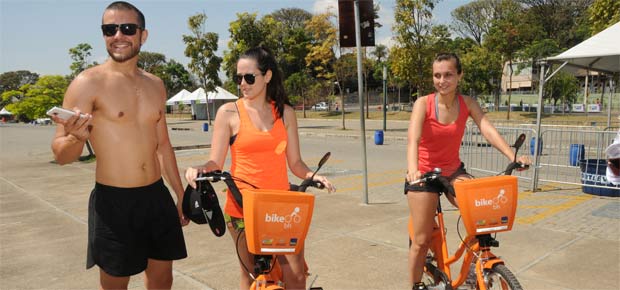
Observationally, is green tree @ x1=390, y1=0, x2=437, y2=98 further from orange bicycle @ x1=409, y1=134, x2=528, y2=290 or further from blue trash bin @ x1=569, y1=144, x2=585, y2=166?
orange bicycle @ x1=409, y1=134, x2=528, y2=290

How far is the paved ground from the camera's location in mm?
4225

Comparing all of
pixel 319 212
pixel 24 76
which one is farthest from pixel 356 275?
pixel 24 76

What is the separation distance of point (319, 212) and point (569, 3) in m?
64.1

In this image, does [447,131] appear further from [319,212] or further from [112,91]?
[319,212]

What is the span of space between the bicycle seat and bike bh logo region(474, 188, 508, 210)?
1.56 meters

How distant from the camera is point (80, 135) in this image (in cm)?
210

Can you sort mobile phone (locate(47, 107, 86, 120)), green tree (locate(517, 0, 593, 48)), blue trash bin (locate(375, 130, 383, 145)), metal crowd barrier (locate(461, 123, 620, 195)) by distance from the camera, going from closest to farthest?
mobile phone (locate(47, 107, 86, 120))
metal crowd barrier (locate(461, 123, 620, 195))
blue trash bin (locate(375, 130, 383, 145))
green tree (locate(517, 0, 593, 48))

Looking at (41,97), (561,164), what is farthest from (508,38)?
(41,97)

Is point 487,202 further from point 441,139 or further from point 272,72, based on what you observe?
point 272,72

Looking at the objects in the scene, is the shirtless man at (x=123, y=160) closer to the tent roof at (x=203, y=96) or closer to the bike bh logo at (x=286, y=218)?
the bike bh logo at (x=286, y=218)

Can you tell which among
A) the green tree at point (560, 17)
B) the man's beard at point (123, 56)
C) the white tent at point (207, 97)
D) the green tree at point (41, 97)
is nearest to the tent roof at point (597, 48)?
the man's beard at point (123, 56)

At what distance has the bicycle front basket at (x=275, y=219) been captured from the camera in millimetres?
2178

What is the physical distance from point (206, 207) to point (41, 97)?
1599 centimetres

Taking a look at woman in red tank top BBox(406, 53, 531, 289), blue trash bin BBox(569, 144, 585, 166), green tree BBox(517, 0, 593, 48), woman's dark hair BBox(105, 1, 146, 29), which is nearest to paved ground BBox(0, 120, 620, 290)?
woman in red tank top BBox(406, 53, 531, 289)
